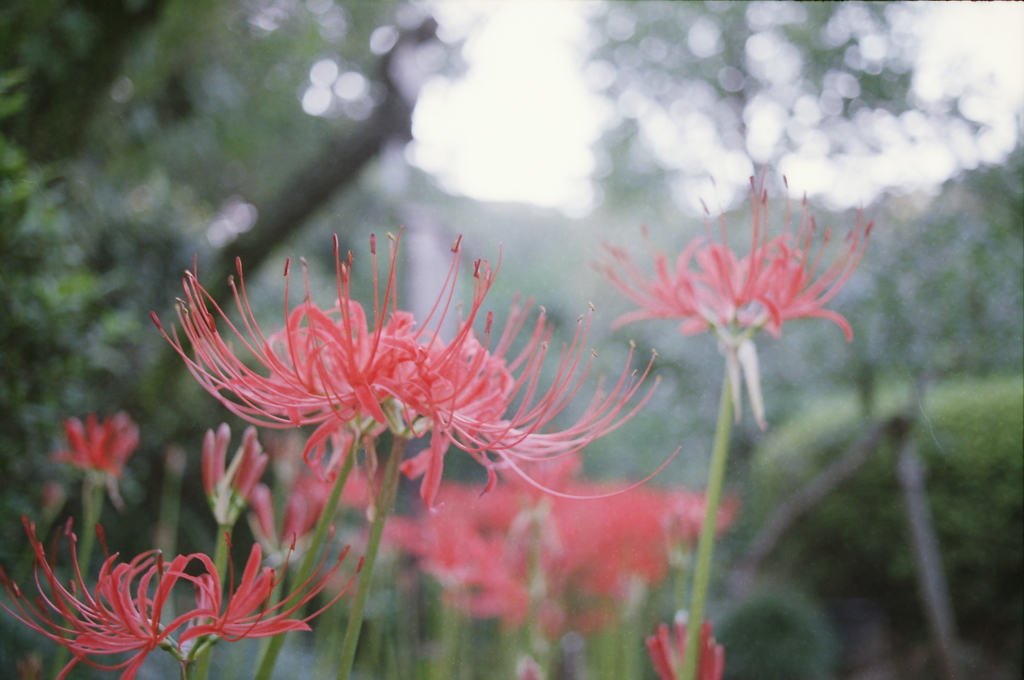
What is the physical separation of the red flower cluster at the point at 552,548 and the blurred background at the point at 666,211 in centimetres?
9

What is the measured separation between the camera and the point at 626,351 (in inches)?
44.9

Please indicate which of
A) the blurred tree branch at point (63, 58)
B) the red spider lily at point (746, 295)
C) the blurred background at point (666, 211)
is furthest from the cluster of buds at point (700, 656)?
the blurred tree branch at point (63, 58)

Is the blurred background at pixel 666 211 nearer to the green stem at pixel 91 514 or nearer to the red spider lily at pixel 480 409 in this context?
the green stem at pixel 91 514

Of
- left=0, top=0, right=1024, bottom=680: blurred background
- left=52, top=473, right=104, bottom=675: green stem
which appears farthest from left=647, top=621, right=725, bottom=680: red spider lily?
left=52, top=473, right=104, bottom=675: green stem

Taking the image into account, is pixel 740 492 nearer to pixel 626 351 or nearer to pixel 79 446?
pixel 626 351

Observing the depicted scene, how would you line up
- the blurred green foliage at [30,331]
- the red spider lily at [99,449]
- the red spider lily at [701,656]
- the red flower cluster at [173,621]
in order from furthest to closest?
the blurred green foliage at [30,331]
the red spider lily at [99,449]
the red spider lily at [701,656]
the red flower cluster at [173,621]

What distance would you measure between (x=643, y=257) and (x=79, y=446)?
860 mm

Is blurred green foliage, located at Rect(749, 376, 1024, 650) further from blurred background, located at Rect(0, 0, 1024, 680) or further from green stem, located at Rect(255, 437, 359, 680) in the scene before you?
green stem, located at Rect(255, 437, 359, 680)

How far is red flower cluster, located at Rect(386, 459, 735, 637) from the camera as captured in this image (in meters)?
0.77

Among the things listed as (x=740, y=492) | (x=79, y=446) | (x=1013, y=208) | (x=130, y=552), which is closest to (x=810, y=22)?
(x=1013, y=208)

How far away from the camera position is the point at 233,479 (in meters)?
0.44

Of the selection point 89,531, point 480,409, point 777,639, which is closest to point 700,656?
point 480,409

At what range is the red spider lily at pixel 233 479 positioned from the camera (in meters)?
0.44

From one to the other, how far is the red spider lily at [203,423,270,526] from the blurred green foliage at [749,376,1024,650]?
0.85 m
